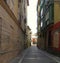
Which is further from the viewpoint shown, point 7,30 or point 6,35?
point 7,30

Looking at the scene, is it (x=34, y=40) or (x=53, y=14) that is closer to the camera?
(x=53, y=14)

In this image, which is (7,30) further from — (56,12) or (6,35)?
(56,12)

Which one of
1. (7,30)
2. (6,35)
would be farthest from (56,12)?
(6,35)

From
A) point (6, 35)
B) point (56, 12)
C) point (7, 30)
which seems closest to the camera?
point (6, 35)

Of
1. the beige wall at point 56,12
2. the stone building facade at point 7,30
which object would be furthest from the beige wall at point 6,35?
the beige wall at point 56,12

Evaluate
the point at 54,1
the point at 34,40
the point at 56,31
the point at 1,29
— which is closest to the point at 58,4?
the point at 54,1

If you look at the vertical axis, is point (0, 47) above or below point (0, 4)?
below

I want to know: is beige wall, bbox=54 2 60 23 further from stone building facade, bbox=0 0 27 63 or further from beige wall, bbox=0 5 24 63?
beige wall, bbox=0 5 24 63

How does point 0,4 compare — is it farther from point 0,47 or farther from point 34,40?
point 34,40

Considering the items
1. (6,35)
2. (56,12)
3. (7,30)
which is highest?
(56,12)

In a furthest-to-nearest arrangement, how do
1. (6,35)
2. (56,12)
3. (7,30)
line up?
(56,12) < (7,30) < (6,35)

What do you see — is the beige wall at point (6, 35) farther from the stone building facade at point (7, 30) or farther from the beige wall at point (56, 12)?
the beige wall at point (56, 12)

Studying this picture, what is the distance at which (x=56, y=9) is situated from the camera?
40781 millimetres

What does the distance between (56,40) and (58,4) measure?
638 centimetres
